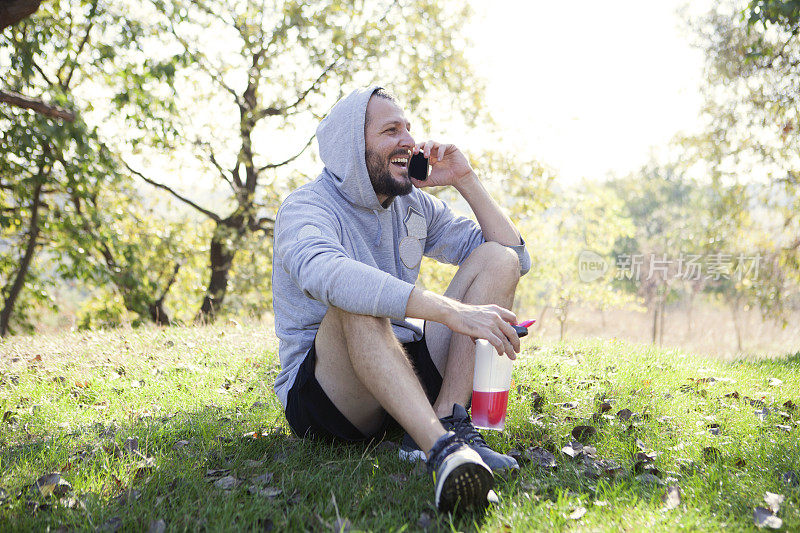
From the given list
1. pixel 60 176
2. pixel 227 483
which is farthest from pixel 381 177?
pixel 60 176

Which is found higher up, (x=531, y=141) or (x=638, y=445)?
(x=531, y=141)

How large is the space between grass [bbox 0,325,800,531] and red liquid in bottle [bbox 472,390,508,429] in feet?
0.76

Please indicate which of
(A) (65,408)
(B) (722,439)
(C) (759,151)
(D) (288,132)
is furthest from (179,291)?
(B) (722,439)

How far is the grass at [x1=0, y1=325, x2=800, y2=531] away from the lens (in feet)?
6.73

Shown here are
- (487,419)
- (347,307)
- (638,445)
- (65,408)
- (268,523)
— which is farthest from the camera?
(65,408)

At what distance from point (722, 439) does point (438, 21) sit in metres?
12.5

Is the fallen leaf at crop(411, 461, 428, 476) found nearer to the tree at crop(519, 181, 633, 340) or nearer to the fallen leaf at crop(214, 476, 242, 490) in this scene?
the fallen leaf at crop(214, 476, 242, 490)

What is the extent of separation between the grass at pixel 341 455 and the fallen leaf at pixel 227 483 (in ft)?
0.11

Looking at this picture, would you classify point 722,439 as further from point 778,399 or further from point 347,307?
point 347,307

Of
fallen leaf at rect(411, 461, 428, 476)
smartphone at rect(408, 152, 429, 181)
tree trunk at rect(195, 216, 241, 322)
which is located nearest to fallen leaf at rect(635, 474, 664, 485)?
fallen leaf at rect(411, 461, 428, 476)

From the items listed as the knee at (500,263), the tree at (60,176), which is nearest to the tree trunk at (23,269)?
the tree at (60,176)

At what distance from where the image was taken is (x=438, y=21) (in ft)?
44.8

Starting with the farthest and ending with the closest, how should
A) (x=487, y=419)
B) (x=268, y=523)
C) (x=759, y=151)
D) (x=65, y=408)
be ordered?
(x=759, y=151) < (x=65, y=408) < (x=487, y=419) < (x=268, y=523)

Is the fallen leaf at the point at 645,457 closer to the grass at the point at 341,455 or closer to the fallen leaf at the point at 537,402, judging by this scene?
the grass at the point at 341,455
